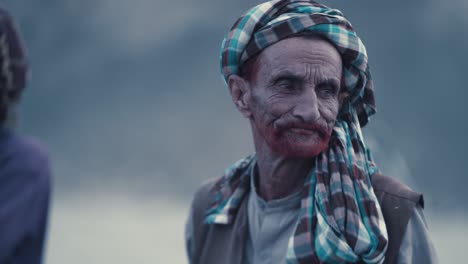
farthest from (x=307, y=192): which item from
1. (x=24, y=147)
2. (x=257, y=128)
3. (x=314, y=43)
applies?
(x=24, y=147)

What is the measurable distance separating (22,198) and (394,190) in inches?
71.2

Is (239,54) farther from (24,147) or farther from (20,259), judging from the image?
(20,259)

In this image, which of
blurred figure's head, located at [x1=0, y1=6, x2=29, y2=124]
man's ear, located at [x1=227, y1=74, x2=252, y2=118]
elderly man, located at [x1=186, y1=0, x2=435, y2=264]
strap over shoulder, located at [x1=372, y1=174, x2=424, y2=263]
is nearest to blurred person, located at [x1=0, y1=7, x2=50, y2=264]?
blurred figure's head, located at [x1=0, y1=6, x2=29, y2=124]

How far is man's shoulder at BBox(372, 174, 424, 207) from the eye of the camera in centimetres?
281

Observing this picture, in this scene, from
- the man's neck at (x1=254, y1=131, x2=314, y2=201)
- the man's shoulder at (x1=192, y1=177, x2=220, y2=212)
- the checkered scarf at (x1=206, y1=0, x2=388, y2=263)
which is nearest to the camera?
the checkered scarf at (x1=206, y1=0, x2=388, y2=263)

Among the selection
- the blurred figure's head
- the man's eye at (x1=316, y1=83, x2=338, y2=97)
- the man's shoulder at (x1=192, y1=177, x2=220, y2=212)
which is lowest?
the man's shoulder at (x1=192, y1=177, x2=220, y2=212)

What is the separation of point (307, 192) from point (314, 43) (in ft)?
2.46

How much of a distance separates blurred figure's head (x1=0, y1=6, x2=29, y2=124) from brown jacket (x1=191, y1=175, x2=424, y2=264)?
5.26 ft

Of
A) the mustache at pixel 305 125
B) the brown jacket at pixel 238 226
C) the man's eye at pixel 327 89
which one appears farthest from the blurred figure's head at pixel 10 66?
the brown jacket at pixel 238 226

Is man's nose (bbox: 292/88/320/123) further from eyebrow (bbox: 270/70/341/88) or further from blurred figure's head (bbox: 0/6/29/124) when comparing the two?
blurred figure's head (bbox: 0/6/29/124)

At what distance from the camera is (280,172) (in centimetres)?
306

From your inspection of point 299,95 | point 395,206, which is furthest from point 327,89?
point 395,206

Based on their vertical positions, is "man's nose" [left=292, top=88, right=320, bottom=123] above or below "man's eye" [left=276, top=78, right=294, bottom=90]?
below

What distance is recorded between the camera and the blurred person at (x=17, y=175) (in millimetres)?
1740
